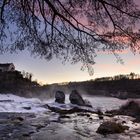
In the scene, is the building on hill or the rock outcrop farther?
the building on hill

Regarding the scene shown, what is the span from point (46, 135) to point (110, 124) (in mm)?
4044

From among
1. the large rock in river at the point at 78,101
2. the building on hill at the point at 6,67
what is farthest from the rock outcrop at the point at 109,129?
the building on hill at the point at 6,67

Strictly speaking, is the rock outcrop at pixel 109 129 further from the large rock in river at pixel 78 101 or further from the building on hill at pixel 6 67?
the building on hill at pixel 6 67

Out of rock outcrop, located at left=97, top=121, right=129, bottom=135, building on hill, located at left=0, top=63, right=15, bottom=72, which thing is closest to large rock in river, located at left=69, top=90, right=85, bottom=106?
rock outcrop, located at left=97, top=121, right=129, bottom=135

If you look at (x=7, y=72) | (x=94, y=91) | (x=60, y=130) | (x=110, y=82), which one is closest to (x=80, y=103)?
(x=60, y=130)

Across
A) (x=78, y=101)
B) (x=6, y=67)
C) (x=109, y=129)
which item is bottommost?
(x=109, y=129)

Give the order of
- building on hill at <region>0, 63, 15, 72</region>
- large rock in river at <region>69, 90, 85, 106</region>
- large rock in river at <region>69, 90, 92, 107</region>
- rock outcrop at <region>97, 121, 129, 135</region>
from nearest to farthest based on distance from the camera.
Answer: rock outcrop at <region>97, 121, 129, 135</region> → large rock in river at <region>69, 90, 92, 107</region> → large rock in river at <region>69, 90, 85, 106</region> → building on hill at <region>0, 63, 15, 72</region>

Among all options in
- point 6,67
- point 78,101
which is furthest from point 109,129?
point 6,67

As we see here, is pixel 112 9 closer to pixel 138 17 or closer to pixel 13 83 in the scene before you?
pixel 138 17

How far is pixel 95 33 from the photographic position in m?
12.2

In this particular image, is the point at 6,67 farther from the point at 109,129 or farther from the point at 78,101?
the point at 109,129

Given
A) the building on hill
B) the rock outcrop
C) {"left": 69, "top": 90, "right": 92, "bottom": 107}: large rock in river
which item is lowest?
the rock outcrop

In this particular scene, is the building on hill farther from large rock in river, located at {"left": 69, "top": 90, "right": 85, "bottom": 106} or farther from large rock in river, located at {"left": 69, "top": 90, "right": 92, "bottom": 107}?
large rock in river, located at {"left": 69, "top": 90, "right": 92, "bottom": 107}

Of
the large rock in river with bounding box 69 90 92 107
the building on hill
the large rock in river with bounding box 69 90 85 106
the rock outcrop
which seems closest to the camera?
the rock outcrop
